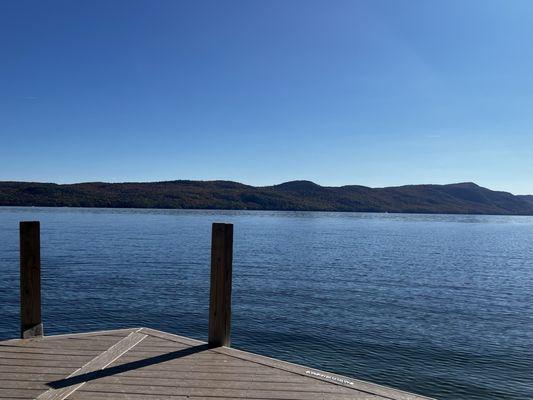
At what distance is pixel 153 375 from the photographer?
5.79 meters

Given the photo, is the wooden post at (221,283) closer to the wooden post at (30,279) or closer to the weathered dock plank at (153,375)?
the weathered dock plank at (153,375)

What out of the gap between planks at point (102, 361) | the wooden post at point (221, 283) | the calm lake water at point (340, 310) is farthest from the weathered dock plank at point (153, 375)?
the calm lake water at point (340, 310)

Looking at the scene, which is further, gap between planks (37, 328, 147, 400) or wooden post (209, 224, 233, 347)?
wooden post (209, 224, 233, 347)

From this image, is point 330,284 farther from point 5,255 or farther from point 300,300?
point 5,255

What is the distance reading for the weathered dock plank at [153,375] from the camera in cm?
527

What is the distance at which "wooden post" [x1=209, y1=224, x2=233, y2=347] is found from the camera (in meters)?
7.16

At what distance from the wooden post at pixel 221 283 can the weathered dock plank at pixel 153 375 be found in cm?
25

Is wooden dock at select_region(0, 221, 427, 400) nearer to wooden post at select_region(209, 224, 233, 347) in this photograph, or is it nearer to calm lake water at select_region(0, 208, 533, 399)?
wooden post at select_region(209, 224, 233, 347)

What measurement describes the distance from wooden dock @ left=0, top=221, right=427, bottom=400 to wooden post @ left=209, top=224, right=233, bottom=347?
0.6 inches

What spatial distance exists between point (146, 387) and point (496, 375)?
1177 cm

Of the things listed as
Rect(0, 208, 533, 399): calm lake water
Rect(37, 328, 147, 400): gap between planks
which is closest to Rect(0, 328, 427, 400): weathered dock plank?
Rect(37, 328, 147, 400): gap between planks

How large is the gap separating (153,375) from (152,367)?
29 cm

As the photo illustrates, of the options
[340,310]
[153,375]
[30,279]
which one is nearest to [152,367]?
[153,375]

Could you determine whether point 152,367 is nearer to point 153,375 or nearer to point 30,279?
point 153,375
